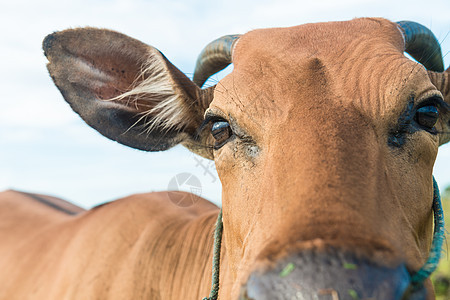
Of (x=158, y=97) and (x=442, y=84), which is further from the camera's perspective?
(x=158, y=97)

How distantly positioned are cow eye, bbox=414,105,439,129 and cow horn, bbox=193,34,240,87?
1676 millimetres

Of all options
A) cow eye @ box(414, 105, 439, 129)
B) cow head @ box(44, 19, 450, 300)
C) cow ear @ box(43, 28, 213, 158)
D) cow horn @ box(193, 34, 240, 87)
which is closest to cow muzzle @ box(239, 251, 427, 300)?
cow head @ box(44, 19, 450, 300)

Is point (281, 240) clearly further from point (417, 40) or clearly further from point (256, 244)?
point (417, 40)

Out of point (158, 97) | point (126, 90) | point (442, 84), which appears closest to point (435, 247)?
point (442, 84)

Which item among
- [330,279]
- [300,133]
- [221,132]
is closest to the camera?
[330,279]

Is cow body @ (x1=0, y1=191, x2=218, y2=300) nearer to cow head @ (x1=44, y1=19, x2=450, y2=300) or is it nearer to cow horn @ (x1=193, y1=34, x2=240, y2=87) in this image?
cow head @ (x1=44, y1=19, x2=450, y2=300)

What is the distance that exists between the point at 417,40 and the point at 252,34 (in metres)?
1.64

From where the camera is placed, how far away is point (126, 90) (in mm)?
3736

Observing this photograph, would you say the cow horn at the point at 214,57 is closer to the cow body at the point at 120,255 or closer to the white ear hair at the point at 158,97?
the white ear hair at the point at 158,97

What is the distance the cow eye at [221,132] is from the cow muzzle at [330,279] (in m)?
1.33

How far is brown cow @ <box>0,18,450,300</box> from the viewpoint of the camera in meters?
1.76

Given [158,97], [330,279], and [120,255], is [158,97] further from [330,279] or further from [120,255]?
[330,279]

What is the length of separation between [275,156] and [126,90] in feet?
6.31

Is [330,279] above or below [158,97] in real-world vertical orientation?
below
